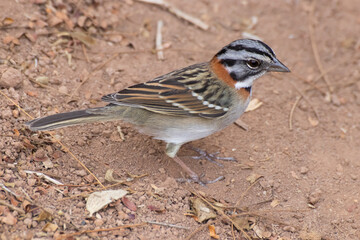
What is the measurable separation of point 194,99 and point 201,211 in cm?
139

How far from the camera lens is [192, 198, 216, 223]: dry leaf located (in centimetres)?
512

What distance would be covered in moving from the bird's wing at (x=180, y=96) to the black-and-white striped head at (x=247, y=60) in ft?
0.82

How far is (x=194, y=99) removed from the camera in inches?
218

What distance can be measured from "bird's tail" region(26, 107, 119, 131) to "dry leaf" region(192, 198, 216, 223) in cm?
146

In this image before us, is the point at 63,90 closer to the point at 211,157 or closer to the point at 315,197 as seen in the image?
the point at 211,157

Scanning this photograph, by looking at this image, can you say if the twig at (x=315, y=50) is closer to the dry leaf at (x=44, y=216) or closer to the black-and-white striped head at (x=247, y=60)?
the black-and-white striped head at (x=247, y=60)

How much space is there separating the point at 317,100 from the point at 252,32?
6.20 ft

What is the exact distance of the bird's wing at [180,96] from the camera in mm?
5367

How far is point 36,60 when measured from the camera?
6.29 meters

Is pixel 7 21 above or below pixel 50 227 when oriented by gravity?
above

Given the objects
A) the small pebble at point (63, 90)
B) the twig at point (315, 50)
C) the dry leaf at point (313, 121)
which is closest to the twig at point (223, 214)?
the small pebble at point (63, 90)

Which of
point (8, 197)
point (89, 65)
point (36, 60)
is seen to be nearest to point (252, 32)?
point (89, 65)

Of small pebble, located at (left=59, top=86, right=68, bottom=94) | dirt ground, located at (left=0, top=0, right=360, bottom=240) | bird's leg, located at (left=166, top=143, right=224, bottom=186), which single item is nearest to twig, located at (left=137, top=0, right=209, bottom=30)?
dirt ground, located at (left=0, top=0, right=360, bottom=240)

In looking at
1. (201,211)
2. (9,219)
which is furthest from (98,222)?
(201,211)
